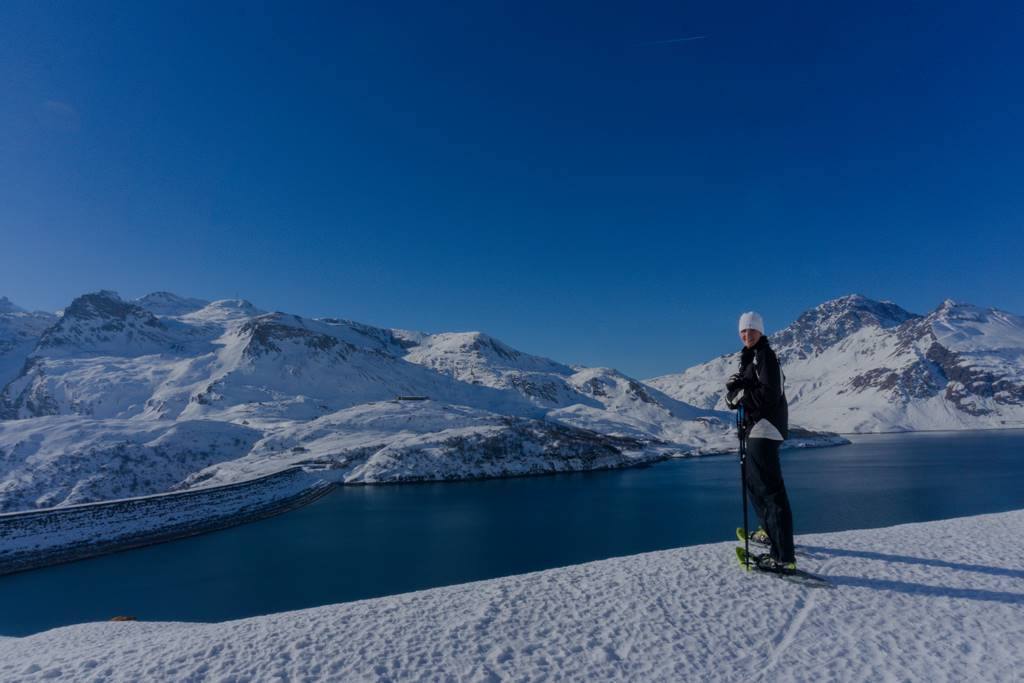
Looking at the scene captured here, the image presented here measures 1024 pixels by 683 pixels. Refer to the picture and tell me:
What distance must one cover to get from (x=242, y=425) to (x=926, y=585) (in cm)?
11961

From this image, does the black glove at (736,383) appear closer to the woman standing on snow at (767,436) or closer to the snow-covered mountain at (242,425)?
the woman standing on snow at (767,436)

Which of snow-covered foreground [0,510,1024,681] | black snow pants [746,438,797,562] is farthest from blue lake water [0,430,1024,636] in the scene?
black snow pants [746,438,797,562]

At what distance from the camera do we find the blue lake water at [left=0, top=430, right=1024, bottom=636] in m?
30.0

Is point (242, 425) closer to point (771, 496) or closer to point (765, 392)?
point (771, 496)

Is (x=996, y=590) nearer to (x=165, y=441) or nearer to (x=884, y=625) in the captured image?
(x=884, y=625)

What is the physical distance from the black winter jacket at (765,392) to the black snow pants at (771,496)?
15.0 inches

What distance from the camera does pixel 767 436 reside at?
27.4 feet

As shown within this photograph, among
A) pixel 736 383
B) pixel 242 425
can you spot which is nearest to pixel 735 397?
pixel 736 383

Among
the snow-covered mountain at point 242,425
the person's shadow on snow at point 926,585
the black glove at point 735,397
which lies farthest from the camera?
the snow-covered mountain at point 242,425

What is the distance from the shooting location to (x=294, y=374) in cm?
17325

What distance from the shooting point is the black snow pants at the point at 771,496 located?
8164mm

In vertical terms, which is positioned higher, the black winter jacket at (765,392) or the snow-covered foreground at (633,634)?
the black winter jacket at (765,392)

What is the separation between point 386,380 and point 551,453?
100336mm

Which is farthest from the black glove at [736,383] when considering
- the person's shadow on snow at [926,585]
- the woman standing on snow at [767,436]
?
the person's shadow on snow at [926,585]
